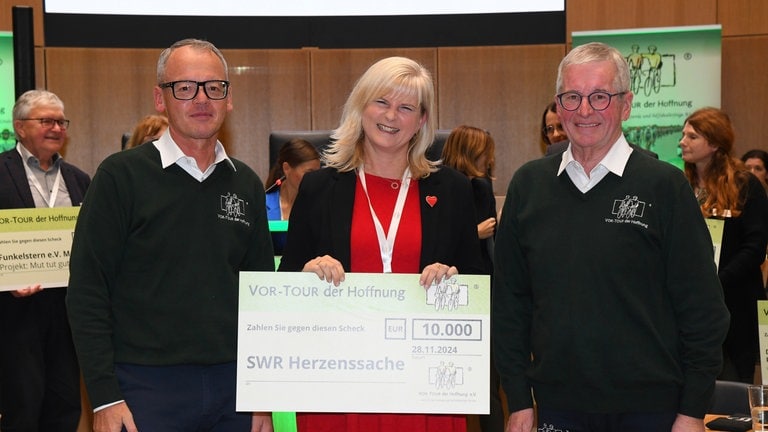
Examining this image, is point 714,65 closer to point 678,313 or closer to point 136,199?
point 678,313

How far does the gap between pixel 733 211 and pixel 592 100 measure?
2.59m

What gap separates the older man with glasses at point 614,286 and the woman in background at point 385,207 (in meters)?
0.34

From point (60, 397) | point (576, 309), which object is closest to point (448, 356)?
point (576, 309)

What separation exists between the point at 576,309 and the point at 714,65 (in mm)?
5759

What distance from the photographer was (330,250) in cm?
279

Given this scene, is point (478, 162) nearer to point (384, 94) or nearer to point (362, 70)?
point (384, 94)

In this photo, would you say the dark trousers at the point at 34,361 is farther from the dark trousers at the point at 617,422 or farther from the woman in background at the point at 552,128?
the dark trousers at the point at 617,422

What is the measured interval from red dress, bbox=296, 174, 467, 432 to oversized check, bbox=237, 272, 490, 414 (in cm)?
13

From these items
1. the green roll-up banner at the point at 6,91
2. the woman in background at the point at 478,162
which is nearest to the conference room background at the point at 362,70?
the green roll-up banner at the point at 6,91

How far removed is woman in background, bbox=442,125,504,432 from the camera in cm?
522

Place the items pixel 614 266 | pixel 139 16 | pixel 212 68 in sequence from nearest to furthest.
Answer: pixel 614 266 → pixel 212 68 → pixel 139 16

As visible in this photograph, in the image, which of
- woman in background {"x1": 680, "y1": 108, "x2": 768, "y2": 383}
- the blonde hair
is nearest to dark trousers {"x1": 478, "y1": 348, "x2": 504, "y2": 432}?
woman in background {"x1": 680, "y1": 108, "x2": 768, "y2": 383}

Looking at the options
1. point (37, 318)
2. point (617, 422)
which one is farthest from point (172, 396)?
point (37, 318)

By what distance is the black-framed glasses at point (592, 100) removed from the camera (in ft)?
8.32
